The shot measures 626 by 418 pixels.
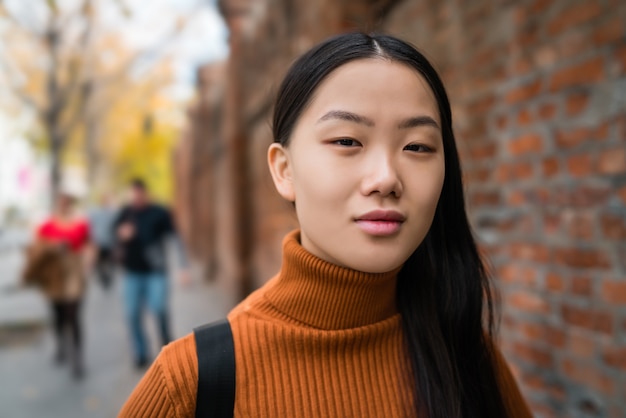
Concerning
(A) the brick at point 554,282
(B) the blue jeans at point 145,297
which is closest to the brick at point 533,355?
(A) the brick at point 554,282

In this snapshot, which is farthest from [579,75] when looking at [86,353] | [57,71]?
[57,71]

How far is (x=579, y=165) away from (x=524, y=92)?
1.44ft

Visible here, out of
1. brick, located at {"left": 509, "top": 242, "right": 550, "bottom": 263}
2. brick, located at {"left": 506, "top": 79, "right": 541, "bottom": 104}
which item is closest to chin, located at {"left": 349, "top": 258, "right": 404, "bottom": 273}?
brick, located at {"left": 509, "top": 242, "right": 550, "bottom": 263}

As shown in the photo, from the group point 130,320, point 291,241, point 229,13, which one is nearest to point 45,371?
point 130,320

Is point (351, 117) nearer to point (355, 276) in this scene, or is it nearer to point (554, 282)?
point (355, 276)

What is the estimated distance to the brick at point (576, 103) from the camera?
213 centimetres

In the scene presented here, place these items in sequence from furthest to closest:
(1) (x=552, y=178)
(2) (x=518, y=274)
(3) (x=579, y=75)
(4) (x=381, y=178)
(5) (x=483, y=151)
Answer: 1. (5) (x=483, y=151)
2. (2) (x=518, y=274)
3. (1) (x=552, y=178)
4. (3) (x=579, y=75)
5. (4) (x=381, y=178)

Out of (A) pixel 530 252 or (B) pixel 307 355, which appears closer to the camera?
(B) pixel 307 355

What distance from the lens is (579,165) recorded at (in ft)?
7.15

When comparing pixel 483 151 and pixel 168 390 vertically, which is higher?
pixel 483 151

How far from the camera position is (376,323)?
4.42ft

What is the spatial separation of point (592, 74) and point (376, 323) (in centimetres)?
134

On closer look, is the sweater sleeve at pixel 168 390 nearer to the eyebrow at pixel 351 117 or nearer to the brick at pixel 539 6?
the eyebrow at pixel 351 117

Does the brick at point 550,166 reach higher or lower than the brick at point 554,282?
higher
